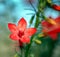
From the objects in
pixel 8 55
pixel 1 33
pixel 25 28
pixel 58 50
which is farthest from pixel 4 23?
pixel 25 28

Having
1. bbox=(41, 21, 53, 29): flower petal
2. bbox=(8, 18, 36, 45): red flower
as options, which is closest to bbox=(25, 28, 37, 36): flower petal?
bbox=(8, 18, 36, 45): red flower

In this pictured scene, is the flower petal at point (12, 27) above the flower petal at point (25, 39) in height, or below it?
above

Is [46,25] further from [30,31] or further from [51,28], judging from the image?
[30,31]

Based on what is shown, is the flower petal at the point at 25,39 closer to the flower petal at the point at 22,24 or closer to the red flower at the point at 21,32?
the red flower at the point at 21,32

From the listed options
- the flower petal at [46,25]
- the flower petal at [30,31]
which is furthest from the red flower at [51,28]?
the flower petal at [30,31]

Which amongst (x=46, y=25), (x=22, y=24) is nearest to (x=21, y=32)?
(x=22, y=24)

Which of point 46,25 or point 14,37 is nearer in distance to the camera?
point 14,37

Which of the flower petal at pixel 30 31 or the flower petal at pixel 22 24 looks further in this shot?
the flower petal at pixel 22 24

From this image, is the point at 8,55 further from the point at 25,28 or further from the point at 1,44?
the point at 25,28
